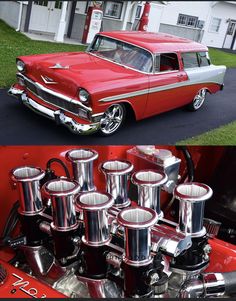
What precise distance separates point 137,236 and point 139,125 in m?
Result: 0.32

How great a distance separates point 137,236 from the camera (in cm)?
77

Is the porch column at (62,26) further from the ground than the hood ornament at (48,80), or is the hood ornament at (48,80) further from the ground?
the porch column at (62,26)

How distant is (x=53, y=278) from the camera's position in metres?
→ 0.92

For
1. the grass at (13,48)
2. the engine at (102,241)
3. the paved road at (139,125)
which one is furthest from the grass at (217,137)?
the grass at (13,48)

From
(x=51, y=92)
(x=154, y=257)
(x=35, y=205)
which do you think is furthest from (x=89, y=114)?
(x=154, y=257)

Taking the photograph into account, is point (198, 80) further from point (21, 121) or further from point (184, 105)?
point (21, 121)

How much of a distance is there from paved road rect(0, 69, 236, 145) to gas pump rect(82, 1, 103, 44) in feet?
0.60

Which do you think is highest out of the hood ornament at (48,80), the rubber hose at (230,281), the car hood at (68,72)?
the car hood at (68,72)

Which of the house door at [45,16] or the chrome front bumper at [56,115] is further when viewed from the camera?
the chrome front bumper at [56,115]

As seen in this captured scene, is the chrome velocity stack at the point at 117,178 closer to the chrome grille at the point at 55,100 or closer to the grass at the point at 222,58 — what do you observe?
the chrome grille at the point at 55,100

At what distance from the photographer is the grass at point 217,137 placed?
1.02m

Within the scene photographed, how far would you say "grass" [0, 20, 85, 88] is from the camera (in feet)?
2.72

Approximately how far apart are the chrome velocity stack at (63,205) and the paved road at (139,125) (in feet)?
0.35

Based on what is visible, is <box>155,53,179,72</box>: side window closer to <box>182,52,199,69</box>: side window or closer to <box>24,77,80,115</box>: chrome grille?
<box>182,52,199,69</box>: side window
